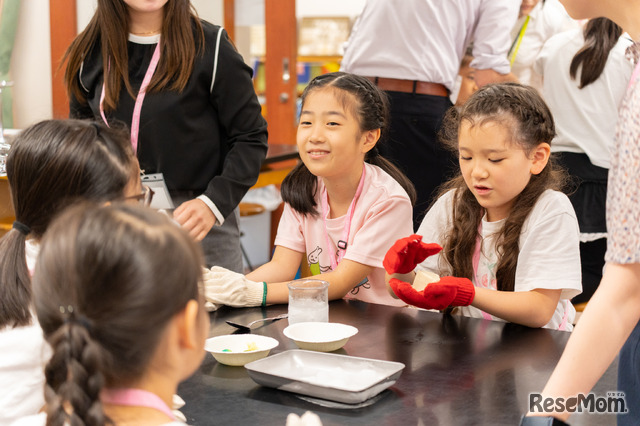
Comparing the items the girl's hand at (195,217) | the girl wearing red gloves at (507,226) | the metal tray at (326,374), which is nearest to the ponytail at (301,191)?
the girl's hand at (195,217)

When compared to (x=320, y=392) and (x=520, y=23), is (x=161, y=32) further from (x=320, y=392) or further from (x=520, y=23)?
(x=520, y=23)

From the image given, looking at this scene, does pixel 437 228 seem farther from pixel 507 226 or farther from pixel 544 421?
pixel 544 421

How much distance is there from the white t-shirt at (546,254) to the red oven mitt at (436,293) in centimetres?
23

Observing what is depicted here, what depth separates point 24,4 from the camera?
176 inches

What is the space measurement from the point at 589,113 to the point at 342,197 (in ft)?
4.61

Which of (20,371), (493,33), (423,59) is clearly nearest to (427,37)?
(423,59)

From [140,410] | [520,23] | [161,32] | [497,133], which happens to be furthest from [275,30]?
[140,410]

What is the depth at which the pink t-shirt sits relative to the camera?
2.09m

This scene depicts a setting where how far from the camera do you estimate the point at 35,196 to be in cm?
136

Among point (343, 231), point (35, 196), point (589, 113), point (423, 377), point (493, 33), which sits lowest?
point (423, 377)

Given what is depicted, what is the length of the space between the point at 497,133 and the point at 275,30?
12.8 ft

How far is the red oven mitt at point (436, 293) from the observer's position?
1658 millimetres

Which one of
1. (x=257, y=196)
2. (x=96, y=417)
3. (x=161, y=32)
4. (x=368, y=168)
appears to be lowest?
(x=257, y=196)

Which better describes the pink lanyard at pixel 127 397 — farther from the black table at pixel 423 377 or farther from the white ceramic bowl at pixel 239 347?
the white ceramic bowl at pixel 239 347
